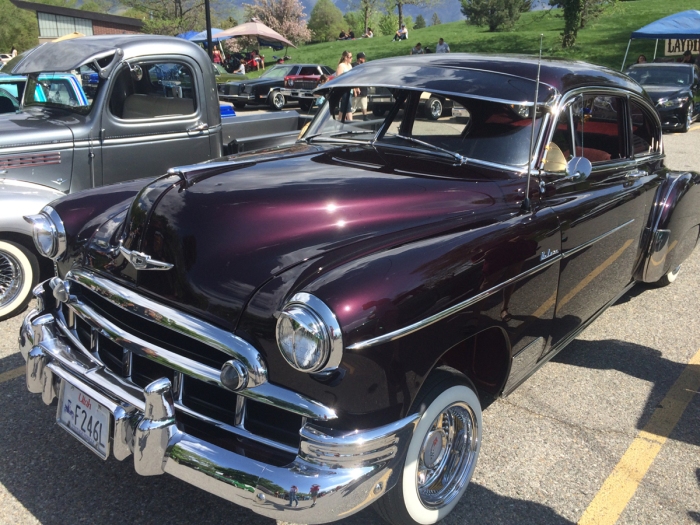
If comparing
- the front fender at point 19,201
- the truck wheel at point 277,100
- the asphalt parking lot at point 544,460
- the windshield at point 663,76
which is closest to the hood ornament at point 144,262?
the asphalt parking lot at point 544,460

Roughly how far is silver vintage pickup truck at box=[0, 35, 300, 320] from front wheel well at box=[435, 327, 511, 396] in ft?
10.4

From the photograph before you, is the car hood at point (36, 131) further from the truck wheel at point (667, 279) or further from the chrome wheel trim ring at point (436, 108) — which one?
the truck wheel at point (667, 279)

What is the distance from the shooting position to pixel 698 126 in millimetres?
16359

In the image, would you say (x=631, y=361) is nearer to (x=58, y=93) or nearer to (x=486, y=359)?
(x=486, y=359)

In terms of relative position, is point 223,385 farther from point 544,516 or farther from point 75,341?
point 544,516

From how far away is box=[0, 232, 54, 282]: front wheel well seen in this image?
14.3ft

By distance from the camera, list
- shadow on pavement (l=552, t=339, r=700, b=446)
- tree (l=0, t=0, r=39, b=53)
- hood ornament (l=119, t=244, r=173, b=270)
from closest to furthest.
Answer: hood ornament (l=119, t=244, r=173, b=270), shadow on pavement (l=552, t=339, r=700, b=446), tree (l=0, t=0, r=39, b=53)

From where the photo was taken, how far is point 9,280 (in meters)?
4.52

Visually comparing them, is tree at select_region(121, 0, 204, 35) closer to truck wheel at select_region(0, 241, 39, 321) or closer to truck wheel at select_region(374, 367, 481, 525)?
truck wheel at select_region(0, 241, 39, 321)

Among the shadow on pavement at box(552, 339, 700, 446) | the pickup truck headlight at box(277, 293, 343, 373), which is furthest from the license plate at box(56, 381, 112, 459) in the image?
the shadow on pavement at box(552, 339, 700, 446)

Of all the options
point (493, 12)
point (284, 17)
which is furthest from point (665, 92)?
point (284, 17)

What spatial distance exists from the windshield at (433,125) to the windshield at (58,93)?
7.76 ft

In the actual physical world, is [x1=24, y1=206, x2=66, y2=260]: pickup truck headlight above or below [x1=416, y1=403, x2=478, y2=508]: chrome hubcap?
above

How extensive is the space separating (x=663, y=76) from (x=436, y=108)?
14656 mm
